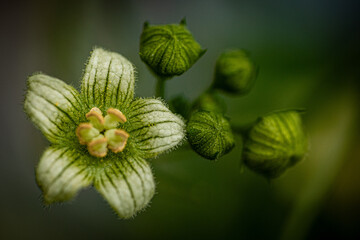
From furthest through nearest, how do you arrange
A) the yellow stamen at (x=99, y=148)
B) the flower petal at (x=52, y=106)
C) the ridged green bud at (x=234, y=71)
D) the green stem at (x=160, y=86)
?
1. the ridged green bud at (x=234, y=71)
2. the green stem at (x=160, y=86)
3. the yellow stamen at (x=99, y=148)
4. the flower petal at (x=52, y=106)

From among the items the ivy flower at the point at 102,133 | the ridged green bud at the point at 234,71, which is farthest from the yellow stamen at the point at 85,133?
the ridged green bud at the point at 234,71

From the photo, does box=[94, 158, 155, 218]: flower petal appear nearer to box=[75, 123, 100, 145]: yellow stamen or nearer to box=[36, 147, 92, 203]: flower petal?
box=[36, 147, 92, 203]: flower petal

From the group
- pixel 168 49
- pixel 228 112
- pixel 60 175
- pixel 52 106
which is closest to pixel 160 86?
pixel 168 49

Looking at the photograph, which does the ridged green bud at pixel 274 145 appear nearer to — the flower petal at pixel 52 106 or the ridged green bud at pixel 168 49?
the ridged green bud at pixel 168 49

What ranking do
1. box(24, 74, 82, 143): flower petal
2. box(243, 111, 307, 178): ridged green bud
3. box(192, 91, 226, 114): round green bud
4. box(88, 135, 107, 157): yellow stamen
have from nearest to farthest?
box(24, 74, 82, 143): flower petal < box(88, 135, 107, 157): yellow stamen < box(243, 111, 307, 178): ridged green bud < box(192, 91, 226, 114): round green bud

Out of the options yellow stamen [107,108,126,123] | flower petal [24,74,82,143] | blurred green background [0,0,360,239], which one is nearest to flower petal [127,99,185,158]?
yellow stamen [107,108,126,123]

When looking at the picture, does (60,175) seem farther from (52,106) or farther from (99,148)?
(52,106)
